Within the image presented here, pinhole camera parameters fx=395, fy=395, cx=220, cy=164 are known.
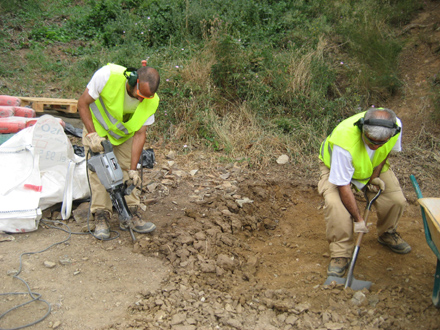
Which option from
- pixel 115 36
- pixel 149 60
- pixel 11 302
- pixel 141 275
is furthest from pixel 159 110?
pixel 11 302

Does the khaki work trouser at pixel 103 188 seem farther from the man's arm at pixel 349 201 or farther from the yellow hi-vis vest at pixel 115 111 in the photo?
the man's arm at pixel 349 201

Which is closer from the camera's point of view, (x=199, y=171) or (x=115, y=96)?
(x=115, y=96)

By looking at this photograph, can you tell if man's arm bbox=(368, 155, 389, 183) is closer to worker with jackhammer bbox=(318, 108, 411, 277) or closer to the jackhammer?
worker with jackhammer bbox=(318, 108, 411, 277)

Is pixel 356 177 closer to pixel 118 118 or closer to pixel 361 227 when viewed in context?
pixel 361 227

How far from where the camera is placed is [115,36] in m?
7.23

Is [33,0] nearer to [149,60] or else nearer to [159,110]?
[149,60]

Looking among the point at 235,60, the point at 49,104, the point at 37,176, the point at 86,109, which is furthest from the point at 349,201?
the point at 49,104

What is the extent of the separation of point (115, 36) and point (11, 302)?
18.5 feet

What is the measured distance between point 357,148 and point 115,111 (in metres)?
1.97

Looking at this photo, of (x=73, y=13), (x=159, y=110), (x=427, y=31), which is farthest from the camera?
(x=73, y=13)

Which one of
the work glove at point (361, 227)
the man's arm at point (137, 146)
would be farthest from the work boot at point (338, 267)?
the man's arm at point (137, 146)

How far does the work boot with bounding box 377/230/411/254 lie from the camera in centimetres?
351

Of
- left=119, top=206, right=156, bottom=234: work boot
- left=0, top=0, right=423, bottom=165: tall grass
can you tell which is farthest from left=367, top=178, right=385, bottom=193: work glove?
left=119, top=206, right=156, bottom=234: work boot

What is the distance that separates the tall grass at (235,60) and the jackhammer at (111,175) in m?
2.12
